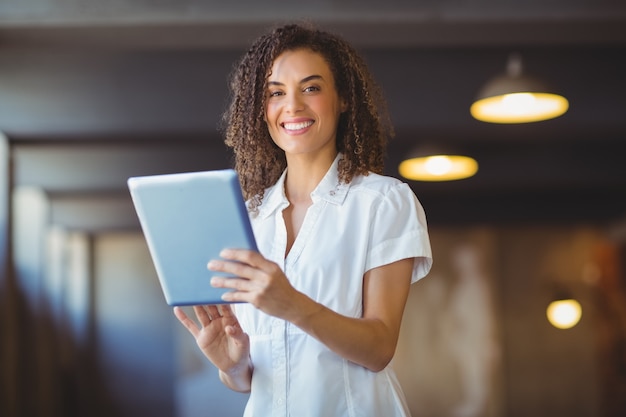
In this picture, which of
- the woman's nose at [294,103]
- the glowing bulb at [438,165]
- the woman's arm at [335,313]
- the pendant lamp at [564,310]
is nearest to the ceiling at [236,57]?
the glowing bulb at [438,165]

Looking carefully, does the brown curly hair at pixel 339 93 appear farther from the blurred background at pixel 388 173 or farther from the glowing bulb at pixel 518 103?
the glowing bulb at pixel 518 103

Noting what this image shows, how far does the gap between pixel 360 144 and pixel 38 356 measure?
10.6 m

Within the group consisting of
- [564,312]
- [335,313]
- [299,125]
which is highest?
[564,312]

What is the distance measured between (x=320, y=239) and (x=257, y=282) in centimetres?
→ 32

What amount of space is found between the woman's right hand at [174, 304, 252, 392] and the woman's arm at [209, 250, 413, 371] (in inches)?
10.0

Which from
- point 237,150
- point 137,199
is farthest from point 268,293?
point 237,150

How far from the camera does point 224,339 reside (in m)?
1.86

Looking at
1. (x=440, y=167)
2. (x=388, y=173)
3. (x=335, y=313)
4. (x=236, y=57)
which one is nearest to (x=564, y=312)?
(x=388, y=173)

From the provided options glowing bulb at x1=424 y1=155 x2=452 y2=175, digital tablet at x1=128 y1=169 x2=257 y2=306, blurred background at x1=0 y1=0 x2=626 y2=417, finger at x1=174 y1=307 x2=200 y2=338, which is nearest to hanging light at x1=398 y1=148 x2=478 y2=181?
glowing bulb at x1=424 y1=155 x2=452 y2=175

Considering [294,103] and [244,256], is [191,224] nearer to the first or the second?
[244,256]

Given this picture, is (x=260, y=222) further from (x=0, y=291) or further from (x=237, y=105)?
(x=0, y=291)

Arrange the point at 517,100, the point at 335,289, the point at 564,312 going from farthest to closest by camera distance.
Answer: the point at 564,312
the point at 517,100
the point at 335,289

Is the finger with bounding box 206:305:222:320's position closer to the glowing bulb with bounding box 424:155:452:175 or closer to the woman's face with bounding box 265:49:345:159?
the woman's face with bounding box 265:49:345:159

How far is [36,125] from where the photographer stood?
6.88 metres
